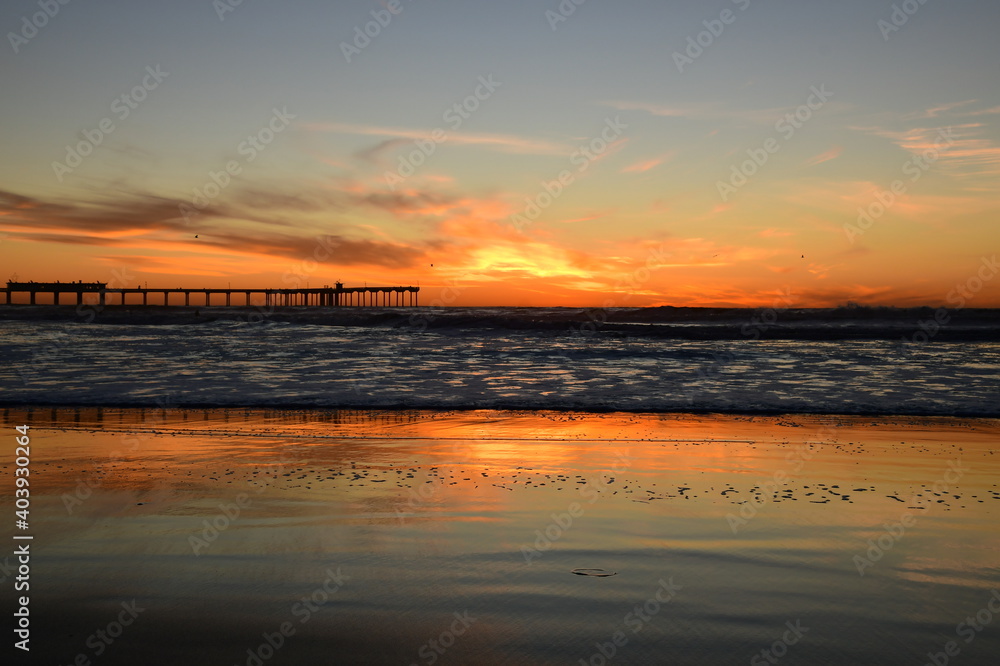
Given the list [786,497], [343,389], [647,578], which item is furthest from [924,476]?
[343,389]

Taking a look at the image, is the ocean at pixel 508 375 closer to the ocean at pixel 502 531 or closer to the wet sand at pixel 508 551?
the ocean at pixel 502 531

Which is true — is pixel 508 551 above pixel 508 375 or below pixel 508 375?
below

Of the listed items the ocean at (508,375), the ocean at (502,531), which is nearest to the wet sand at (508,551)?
the ocean at (502,531)

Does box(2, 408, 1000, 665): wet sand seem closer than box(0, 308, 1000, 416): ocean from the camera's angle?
Yes

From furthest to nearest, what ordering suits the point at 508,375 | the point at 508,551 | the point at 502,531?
the point at 508,375
the point at 502,531
the point at 508,551

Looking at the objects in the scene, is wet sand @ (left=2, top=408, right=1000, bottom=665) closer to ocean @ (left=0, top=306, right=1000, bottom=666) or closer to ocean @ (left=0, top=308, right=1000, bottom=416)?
ocean @ (left=0, top=306, right=1000, bottom=666)

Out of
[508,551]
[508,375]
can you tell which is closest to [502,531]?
[508,551]

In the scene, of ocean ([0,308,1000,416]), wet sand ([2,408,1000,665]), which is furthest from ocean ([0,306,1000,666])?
ocean ([0,308,1000,416])

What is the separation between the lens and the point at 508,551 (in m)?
4.92

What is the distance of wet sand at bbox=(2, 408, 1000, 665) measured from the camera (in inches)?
141

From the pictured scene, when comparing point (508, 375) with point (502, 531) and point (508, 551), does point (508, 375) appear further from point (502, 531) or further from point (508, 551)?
point (508, 551)

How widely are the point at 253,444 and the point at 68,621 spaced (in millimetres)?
5454

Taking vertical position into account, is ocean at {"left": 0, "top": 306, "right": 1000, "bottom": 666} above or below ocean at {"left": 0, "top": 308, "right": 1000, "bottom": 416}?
below

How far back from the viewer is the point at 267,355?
2531cm
